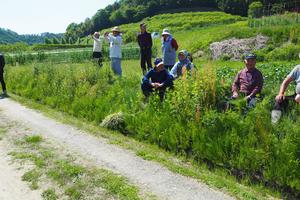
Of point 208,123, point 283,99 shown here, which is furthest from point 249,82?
point 208,123

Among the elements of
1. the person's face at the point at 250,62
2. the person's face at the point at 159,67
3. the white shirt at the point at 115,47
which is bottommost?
the person's face at the point at 159,67

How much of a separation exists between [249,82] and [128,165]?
285 centimetres

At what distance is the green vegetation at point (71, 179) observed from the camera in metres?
5.57

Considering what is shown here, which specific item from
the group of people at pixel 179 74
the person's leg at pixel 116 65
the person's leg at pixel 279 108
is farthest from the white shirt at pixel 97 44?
the person's leg at pixel 279 108

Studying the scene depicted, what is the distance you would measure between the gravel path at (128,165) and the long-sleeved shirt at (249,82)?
2.31 metres

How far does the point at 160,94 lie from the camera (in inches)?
349

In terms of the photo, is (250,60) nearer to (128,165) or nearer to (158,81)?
(158,81)

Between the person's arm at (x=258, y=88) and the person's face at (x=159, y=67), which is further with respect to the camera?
the person's face at (x=159, y=67)

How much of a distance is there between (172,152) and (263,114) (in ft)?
6.29

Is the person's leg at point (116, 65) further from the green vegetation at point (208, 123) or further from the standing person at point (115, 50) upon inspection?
the green vegetation at point (208, 123)

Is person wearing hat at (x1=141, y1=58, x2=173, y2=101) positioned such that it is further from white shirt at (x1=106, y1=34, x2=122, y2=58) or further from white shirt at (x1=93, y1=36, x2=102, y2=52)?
white shirt at (x1=93, y1=36, x2=102, y2=52)

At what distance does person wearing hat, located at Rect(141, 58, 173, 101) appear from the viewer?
29.0 feet

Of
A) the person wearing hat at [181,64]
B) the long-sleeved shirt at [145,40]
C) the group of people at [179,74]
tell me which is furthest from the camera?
the long-sleeved shirt at [145,40]

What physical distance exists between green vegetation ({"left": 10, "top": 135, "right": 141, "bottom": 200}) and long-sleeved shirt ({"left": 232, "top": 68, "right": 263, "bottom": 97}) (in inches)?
120
